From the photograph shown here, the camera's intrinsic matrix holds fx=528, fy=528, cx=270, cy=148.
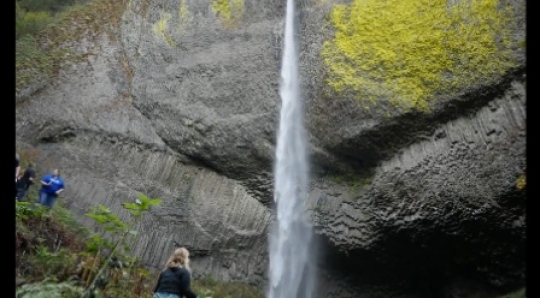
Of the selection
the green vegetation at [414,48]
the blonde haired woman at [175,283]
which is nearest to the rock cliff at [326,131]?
the green vegetation at [414,48]

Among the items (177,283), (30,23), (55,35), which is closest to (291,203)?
(177,283)

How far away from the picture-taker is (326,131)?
39.6ft

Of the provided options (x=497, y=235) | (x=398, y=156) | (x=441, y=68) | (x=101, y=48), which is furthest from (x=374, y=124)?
(x=101, y=48)

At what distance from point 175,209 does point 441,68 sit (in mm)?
6775

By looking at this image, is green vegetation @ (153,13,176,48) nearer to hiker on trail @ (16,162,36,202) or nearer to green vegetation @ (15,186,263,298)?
hiker on trail @ (16,162,36,202)

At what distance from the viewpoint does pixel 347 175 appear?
12.0m

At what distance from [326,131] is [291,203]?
6.43 ft

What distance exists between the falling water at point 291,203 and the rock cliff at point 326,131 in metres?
0.28

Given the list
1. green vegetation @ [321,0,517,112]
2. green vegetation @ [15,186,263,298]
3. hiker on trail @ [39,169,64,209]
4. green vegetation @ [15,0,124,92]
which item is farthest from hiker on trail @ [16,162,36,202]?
green vegetation @ [321,0,517,112]

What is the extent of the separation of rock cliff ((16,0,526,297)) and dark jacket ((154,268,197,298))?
243 inches

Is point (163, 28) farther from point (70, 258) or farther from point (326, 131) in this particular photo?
point (70, 258)

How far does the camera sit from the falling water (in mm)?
12320

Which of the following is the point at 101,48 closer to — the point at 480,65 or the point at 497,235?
the point at 480,65

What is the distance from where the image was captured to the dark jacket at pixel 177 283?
5.70 metres
